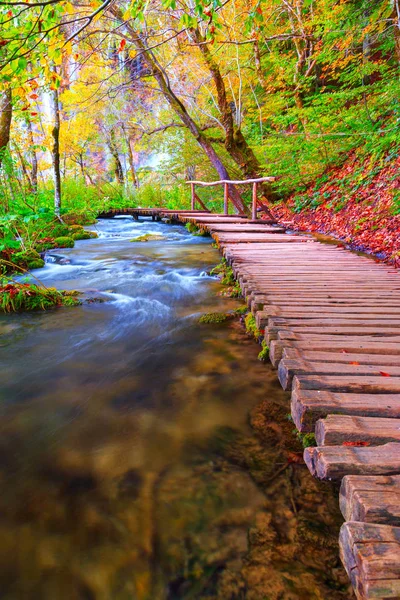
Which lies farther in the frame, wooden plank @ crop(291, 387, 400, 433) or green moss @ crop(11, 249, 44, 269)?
green moss @ crop(11, 249, 44, 269)

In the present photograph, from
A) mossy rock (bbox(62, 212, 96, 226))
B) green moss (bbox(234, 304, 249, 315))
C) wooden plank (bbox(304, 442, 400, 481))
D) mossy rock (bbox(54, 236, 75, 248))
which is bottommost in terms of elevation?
green moss (bbox(234, 304, 249, 315))

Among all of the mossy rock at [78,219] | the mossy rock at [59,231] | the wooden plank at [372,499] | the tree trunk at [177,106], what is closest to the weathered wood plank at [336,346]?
the wooden plank at [372,499]

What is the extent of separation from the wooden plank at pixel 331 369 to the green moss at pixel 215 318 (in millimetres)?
2609

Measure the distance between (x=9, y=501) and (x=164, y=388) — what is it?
1482mm

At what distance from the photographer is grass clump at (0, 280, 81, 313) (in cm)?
529

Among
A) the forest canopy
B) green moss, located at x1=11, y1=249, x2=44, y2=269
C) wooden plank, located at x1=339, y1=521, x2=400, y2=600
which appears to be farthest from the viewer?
the forest canopy

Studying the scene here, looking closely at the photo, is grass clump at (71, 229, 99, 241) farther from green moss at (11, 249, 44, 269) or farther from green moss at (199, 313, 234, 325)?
green moss at (199, 313, 234, 325)

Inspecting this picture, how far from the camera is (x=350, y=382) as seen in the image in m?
2.06

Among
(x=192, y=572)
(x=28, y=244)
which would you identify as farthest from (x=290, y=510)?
(x=28, y=244)

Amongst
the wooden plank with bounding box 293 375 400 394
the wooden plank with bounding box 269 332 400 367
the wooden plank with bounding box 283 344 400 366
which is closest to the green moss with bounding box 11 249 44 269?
the wooden plank with bounding box 269 332 400 367

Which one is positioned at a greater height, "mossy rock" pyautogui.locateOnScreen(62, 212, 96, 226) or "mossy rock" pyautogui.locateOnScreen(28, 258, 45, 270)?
"mossy rock" pyautogui.locateOnScreen(62, 212, 96, 226)

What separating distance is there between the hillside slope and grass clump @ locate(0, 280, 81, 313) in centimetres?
530

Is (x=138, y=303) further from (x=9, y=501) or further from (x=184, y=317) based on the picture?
(x=9, y=501)

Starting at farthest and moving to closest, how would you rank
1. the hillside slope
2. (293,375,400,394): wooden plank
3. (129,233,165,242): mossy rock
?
1. (129,233,165,242): mossy rock
2. the hillside slope
3. (293,375,400,394): wooden plank
